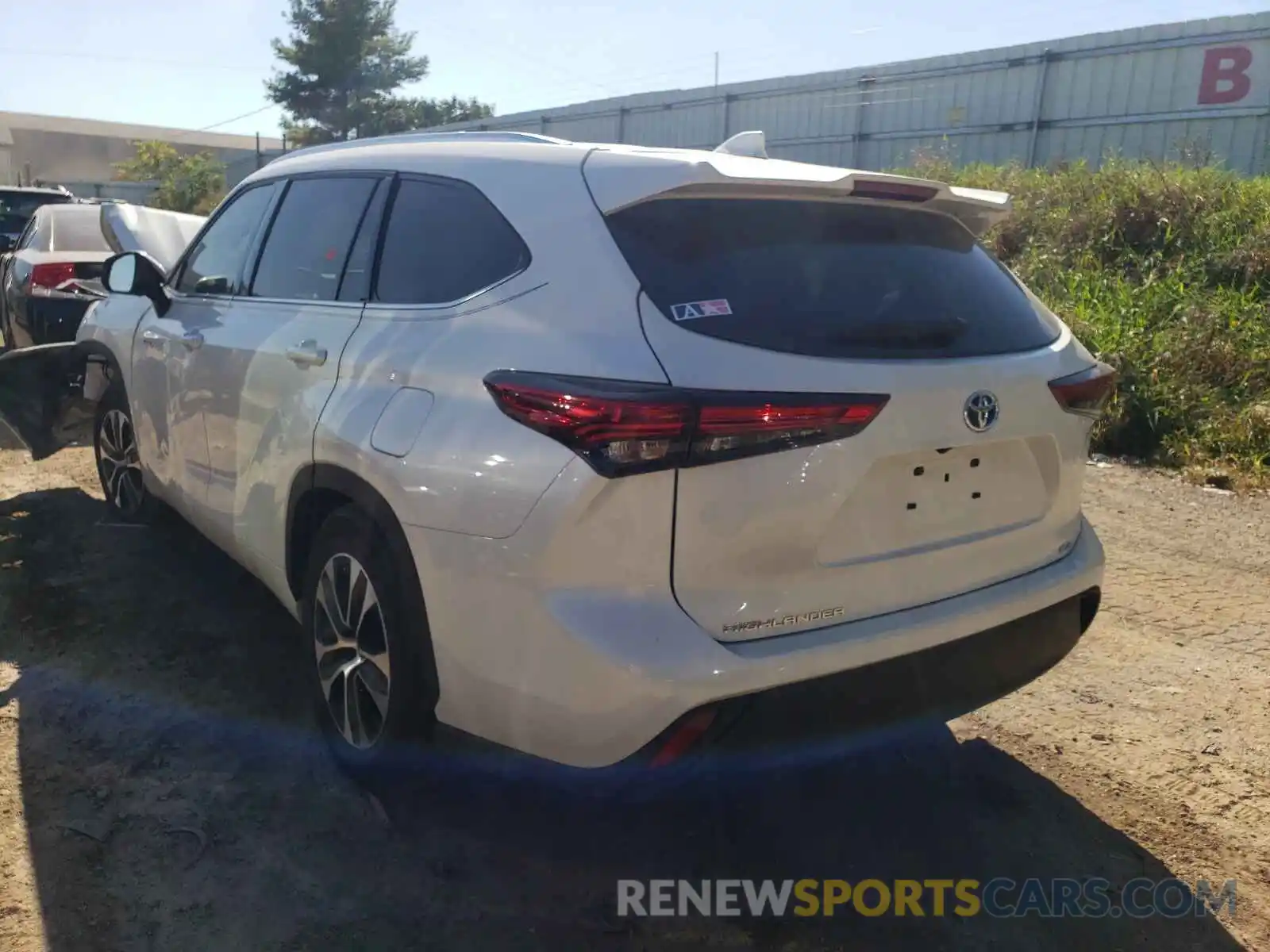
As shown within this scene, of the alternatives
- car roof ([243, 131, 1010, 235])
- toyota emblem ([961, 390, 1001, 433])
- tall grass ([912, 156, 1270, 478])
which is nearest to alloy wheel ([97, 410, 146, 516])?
car roof ([243, 131, 1010, 235])

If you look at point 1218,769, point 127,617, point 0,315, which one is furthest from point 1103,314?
point 0,315

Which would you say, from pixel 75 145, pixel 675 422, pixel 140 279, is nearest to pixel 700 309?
pixel 675 422

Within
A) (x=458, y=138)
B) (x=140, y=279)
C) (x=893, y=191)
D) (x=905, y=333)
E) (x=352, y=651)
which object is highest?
(x=458, y=138)

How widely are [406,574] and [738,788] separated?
1.15 m

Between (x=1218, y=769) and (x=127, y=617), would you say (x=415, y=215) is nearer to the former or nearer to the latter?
(x=127, y=617)

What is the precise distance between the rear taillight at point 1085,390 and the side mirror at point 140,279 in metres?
3.54

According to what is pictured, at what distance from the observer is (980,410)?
97.2 inches

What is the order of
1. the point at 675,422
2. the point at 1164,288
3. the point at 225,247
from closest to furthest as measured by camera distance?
the point at 675,422 → the point at 225,247 → the point at 1164,288

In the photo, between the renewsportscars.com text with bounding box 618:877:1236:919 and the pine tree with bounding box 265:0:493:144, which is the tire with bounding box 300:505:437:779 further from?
the pine tree with bounding box 265:0:493:144

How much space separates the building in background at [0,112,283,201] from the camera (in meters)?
55.2

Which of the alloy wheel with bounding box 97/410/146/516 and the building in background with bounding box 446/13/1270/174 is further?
the building in background with bounding box 446/13/1270/174

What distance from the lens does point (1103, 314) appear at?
27.5 ft

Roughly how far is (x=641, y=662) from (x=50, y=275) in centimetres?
798

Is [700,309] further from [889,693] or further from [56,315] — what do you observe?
[56,315]
